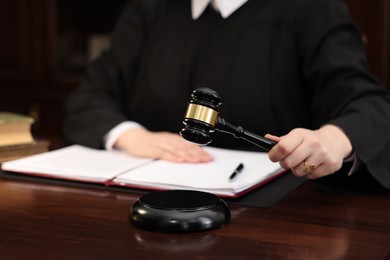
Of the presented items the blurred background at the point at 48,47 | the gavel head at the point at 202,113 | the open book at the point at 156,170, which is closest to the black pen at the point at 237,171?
the open book at the point at 156,170

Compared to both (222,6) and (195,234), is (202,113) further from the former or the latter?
(222,6)

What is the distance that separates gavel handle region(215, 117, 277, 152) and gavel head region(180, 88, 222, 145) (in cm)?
2

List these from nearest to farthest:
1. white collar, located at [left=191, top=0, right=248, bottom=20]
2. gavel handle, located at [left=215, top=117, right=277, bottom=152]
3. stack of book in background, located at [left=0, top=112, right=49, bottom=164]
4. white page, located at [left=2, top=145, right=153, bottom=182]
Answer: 1. gavel handle, located at [left=215, top=117, right=277, bottom=152]
2. white page, located at [left=2, top=145, right=153, bottom=182]
3. stack of book in background, located at [left=0, top=112, right=49, bottom=164]
4. white collar, located at [left=191, top=0, right=248, bottom=20]

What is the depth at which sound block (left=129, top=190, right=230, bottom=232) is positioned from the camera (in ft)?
2.88

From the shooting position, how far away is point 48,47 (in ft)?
9.54

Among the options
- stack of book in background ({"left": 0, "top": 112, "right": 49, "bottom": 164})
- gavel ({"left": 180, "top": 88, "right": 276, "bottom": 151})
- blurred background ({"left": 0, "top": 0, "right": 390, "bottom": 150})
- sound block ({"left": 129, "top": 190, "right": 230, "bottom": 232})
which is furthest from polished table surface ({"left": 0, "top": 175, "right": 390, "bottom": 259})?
blurred background ({"left": 0, "top": 0, "right": 390, "bottom": 150})

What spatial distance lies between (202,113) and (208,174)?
11.1 inches

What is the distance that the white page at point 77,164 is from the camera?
3.87 feet

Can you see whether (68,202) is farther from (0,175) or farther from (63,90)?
(63,90)

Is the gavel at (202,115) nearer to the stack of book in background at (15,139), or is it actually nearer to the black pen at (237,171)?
the black pen at (237,171)

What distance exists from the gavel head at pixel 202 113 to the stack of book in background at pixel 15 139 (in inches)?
23.8

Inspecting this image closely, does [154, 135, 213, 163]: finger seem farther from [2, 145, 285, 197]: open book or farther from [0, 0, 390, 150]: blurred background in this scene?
[0, 0, 390, 150]: blurred background

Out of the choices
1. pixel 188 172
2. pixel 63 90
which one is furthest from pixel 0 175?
pixel 63 90

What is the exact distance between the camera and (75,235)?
0.87 metres
